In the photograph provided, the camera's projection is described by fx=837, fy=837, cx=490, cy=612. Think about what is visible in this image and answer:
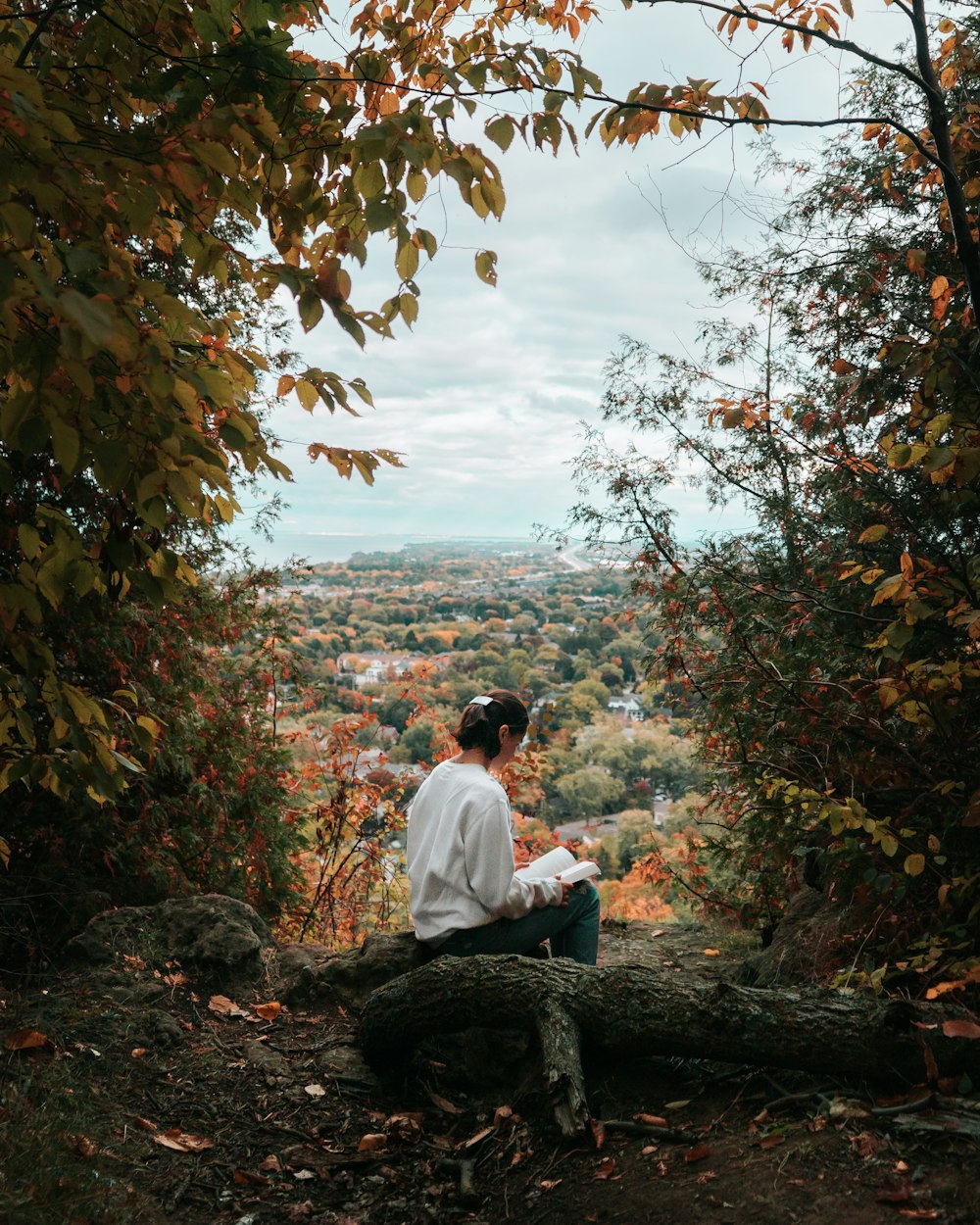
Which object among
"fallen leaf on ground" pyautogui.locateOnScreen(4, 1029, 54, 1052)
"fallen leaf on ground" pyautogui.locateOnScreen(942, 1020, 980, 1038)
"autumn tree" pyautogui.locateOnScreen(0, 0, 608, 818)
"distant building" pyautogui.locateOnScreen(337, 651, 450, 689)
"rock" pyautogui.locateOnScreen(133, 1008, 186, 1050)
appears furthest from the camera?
"distant building" pyautogui.locateOnScreen(337, 651, 450, 689)

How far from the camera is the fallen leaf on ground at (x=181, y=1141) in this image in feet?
8.45

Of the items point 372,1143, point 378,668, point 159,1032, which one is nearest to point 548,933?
point 372,1143

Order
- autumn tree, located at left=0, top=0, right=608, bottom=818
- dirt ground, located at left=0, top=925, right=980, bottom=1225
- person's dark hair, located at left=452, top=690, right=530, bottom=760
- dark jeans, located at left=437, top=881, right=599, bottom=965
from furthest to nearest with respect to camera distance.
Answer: person's dark hair, located at left=452, top=690, right=530, bottom=760 → dark jeans, located at left=437, top=881, right=599, bottom=965 → dirt ground, located at left=0, top=925, right=980, bottom=1225 → autumn tree, located at left=0, top=0, right=608, bottom=818

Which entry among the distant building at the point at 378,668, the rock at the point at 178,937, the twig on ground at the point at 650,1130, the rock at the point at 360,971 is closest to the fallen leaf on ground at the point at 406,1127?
the twig on ground at the point at 650,1130

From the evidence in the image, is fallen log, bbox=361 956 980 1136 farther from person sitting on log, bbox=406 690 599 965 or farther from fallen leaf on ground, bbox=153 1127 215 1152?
fallen leaf on ground, bbox=153 1127 215 1152

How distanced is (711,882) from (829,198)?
18.3ft

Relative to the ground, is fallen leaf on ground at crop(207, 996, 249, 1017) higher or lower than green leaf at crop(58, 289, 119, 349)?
lower

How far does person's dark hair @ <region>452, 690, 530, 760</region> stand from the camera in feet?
11.7

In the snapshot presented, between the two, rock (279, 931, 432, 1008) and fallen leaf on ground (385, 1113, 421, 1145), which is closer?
fallen leaf on ground (385, 1113, 421, 1145)

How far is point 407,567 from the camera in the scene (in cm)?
4456

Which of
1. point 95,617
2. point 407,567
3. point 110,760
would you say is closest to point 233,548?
point 95,617

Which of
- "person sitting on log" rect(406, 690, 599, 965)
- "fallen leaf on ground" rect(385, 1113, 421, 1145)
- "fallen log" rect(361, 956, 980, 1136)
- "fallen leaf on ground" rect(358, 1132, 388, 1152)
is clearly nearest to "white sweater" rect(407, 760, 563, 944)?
"person sitting on log" rect(406, 690, 599, 965)

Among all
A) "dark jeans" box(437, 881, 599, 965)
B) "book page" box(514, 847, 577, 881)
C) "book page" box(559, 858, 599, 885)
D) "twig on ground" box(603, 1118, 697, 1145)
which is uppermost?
"book page" box(559, 858, 599, 885)

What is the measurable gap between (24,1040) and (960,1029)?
290 centimetres
